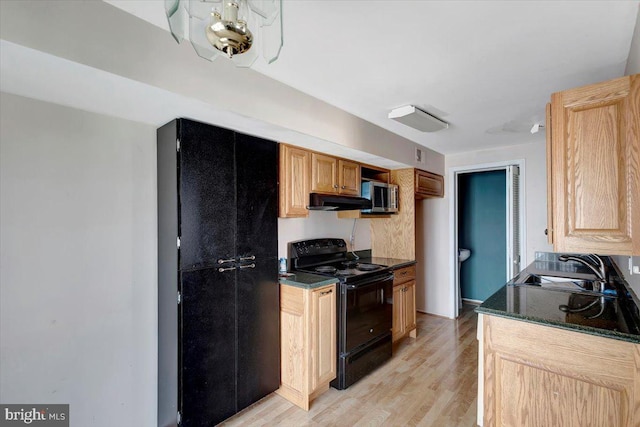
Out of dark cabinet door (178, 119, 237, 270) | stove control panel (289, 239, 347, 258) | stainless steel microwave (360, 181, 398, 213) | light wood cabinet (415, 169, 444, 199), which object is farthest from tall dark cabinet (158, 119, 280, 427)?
light wood cabinet (415, 169, 444, 199)

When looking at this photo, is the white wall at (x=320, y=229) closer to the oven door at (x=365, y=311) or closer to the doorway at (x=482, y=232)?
the oven door at (x=365, y=311)

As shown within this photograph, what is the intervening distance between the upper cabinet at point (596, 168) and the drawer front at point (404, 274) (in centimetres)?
189

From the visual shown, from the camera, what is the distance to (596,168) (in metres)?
1.40

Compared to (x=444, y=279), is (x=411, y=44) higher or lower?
higher

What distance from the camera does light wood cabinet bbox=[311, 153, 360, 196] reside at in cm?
275

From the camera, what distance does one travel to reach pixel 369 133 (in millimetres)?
2891

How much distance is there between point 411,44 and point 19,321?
97.3 inches

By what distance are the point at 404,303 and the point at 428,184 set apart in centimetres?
155

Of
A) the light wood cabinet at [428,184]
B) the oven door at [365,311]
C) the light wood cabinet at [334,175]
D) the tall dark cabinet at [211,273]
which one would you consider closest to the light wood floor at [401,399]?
the tall dark cabinet at [211,273]

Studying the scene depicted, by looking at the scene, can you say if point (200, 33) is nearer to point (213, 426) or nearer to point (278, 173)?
point (278, 173)

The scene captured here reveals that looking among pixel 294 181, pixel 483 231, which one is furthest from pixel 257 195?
pixel 483 231

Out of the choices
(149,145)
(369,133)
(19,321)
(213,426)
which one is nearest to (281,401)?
(213,426)

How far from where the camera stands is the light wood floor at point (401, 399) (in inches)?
85.0

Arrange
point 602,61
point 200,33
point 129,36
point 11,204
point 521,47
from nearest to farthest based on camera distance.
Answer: point 200,33 < point 129,36 < point 11,204 < point 521,47 < point 602,61
